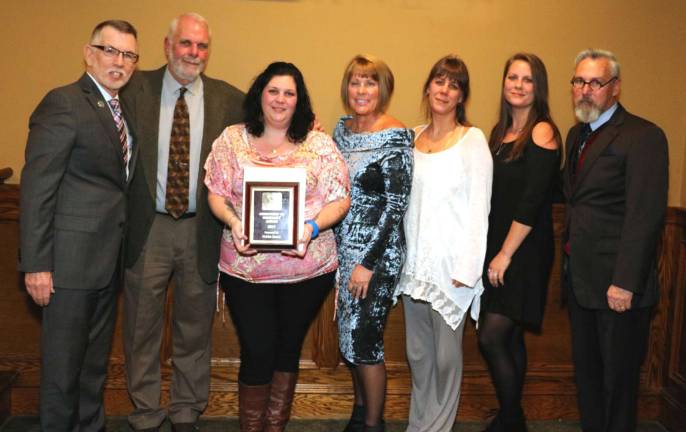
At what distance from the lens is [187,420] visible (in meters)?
3.24

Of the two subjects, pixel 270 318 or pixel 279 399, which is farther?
pixel 279 399

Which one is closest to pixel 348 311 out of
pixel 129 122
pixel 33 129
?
pixel 129 122

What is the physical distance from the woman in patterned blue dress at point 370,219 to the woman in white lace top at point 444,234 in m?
0.08

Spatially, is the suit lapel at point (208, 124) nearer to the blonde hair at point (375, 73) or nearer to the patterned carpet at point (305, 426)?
the blonde hair at point (375, 73)

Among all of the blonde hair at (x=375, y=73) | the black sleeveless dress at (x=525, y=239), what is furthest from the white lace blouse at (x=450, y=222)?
the blonde hair at (x=375, y=73)

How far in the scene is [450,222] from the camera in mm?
2916

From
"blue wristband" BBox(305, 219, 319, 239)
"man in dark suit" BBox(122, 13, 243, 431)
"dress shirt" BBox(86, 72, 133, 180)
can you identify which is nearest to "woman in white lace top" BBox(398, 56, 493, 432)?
"blue wristband" BBox(305, 219, 319, 239)

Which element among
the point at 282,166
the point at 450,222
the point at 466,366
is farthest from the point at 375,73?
the point at 466,366

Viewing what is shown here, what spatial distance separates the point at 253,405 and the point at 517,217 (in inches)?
49.4

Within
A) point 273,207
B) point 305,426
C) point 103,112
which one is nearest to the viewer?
point 273,207

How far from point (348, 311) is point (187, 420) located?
35.1 inches

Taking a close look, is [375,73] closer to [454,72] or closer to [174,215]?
[454,72]

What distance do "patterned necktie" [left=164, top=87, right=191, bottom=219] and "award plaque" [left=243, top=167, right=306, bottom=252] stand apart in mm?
479

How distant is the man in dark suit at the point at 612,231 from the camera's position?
2643 millimetres
